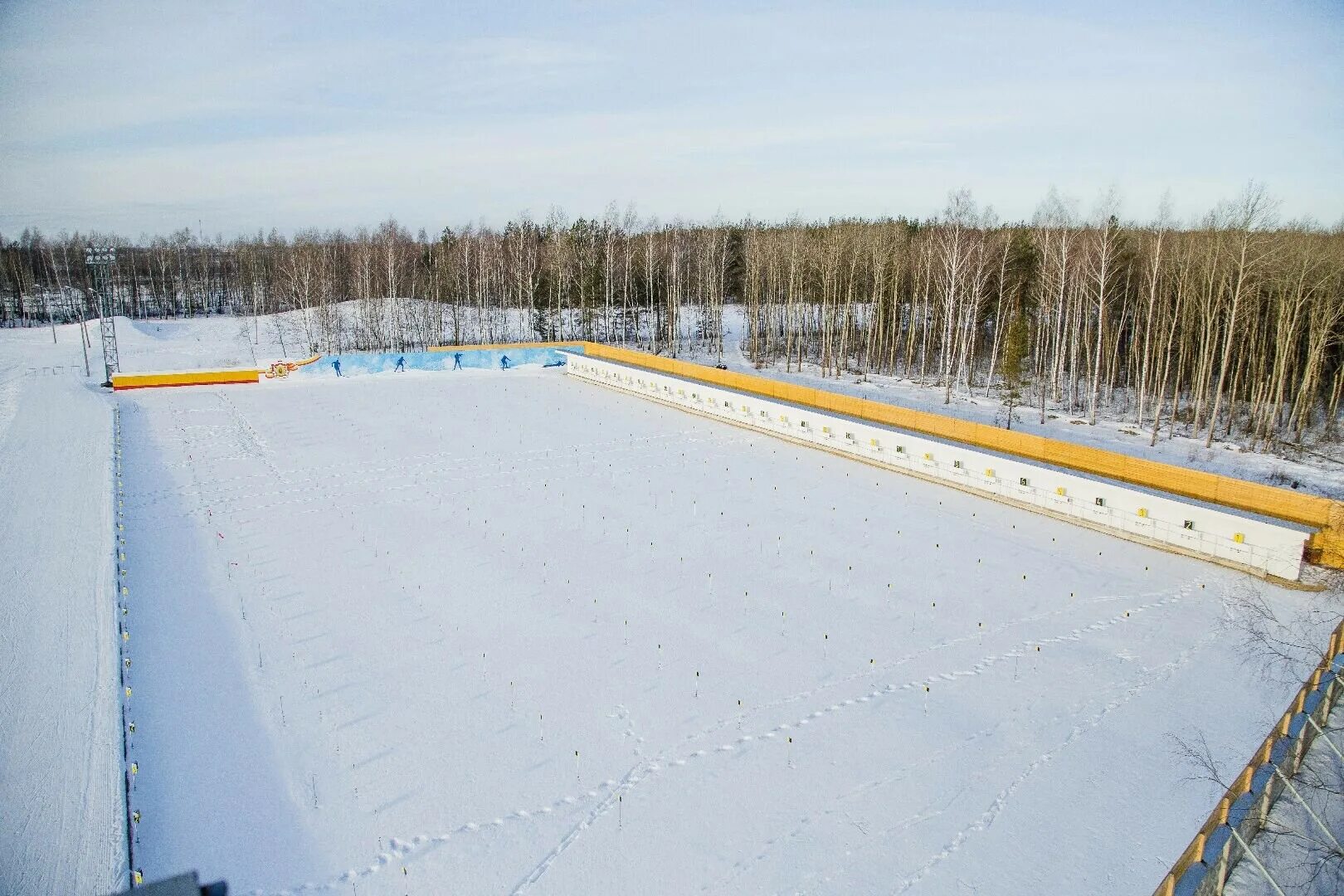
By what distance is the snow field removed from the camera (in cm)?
716

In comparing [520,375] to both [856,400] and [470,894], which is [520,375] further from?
[470,894]

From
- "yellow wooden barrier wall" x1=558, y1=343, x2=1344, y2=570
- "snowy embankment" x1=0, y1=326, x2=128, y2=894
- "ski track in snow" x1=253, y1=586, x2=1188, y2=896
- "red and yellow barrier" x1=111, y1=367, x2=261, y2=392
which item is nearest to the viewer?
"ski track in snow" x1=253, y1=586, x2=1188, y2=896

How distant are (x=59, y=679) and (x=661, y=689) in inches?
297

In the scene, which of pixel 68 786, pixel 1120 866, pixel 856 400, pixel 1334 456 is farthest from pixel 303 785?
pixel 1334 456

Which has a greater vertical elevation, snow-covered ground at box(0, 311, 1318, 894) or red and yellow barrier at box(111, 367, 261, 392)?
red and yellow barrier at box(111, 367, 261, 392)

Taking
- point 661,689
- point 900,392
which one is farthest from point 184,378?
point 661,689

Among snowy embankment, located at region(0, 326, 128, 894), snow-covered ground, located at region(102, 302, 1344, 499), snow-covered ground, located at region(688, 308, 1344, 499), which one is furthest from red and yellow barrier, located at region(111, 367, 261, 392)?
snow-covered ground, located at region(688, 308, 1344, 499)

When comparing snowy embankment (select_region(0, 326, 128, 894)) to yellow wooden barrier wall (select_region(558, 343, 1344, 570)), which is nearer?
snowy embankment (select_region(0, 326, 128, 894))

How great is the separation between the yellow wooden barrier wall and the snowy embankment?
16.8 meters

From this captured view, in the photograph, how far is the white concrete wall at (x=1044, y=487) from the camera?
1324cm

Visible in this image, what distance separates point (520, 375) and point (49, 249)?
60.4 meters

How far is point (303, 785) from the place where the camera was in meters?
8.04

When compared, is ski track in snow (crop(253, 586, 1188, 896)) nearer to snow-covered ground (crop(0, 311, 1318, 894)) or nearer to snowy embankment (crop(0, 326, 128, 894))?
snow-covered ground (crop(0, 311, 1318, 894))

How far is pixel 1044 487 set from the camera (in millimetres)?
16578
